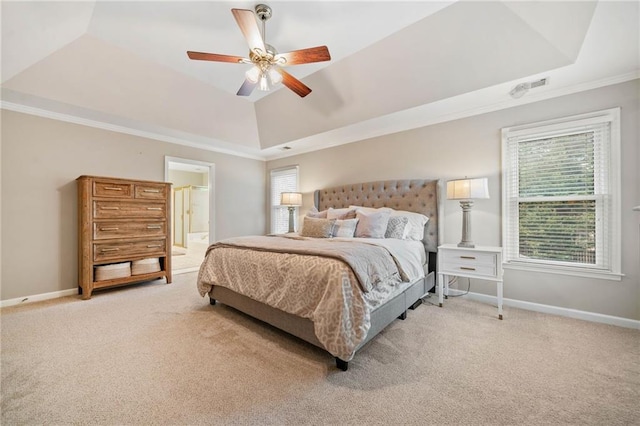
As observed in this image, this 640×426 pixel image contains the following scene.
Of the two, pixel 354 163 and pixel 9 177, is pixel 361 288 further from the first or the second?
pixel 9 177

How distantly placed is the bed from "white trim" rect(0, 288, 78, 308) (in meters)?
2.16

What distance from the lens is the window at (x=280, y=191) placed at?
5637 mm

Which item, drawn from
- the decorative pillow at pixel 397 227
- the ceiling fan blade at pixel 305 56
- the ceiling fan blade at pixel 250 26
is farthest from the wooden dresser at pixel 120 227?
the decorative pillow at pixel 397 227

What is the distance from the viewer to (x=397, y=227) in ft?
10.7

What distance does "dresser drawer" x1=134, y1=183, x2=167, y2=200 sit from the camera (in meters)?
3.74

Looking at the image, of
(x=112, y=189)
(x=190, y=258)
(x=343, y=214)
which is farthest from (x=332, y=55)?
(x=190, y=258)

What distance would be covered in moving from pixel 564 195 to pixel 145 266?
5569 mm

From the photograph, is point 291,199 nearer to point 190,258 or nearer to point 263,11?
point 263,11

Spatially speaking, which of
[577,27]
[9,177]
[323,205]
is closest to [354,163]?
[323,205]

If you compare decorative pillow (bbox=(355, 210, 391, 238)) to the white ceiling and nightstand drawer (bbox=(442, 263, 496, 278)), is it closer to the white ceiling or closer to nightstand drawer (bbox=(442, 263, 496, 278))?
nightstand drawer (bbox=(442, 263, 496, 278))

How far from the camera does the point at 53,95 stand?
9.81 ft

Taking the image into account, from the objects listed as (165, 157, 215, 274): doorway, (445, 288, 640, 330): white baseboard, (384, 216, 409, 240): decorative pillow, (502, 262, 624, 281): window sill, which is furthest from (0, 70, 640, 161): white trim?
(165, 157, 215, 274): doorway

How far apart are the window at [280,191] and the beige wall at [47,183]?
2.46 m

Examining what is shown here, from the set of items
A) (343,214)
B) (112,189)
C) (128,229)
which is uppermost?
(112,189)
